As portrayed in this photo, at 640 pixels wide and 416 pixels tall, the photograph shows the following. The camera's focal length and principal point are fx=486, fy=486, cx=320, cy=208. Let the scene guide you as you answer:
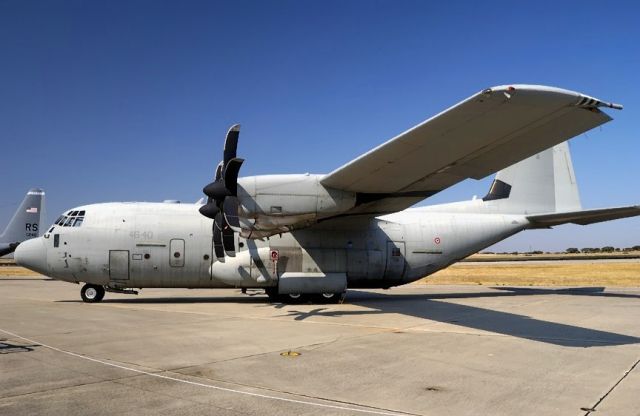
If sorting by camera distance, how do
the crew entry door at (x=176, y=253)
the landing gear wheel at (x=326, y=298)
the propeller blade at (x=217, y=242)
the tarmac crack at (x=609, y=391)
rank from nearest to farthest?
the tarmac crack at (x=609, y=391), the propeller blade at (x=217, y=242), the crew entry door at (x=176, y=253), the landing gear wheel at (x=326, y=298)

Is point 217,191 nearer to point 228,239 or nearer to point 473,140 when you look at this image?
point 228,239

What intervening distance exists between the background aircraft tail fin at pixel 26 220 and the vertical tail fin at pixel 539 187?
37.6 metres

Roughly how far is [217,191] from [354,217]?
225 inches

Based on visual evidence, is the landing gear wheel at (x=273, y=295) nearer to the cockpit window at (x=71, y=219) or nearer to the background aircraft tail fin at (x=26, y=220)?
the cockpit window at (x=71, y=219)

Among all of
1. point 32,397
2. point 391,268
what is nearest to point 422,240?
point 391,268

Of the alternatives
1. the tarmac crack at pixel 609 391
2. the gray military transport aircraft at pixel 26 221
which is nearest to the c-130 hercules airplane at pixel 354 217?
the tarmac crack at pixel 609 391

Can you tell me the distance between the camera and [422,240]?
20.8 metres

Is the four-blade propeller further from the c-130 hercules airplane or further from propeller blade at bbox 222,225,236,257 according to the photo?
propeller blade at bbox 222,225,236,257

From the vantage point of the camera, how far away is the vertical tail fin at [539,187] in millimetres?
22688

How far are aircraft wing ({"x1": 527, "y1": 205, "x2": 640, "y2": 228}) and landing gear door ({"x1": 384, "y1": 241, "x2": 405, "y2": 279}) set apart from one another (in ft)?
21.6

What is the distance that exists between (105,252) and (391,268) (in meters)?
11.3

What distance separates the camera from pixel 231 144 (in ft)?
48.3

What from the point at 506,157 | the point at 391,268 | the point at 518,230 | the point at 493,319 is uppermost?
the point at 506,157

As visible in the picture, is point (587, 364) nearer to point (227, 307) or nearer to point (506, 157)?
point (506, 157)
